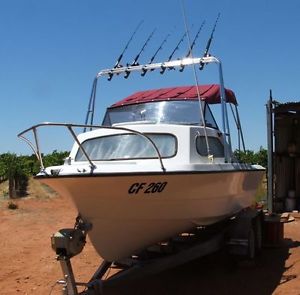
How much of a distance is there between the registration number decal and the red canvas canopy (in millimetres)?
2334

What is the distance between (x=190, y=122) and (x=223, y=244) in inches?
76.6

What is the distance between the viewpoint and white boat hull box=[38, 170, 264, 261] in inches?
222

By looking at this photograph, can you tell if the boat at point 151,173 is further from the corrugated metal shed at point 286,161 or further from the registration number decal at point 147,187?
the corrugated metal shed at point 286,161

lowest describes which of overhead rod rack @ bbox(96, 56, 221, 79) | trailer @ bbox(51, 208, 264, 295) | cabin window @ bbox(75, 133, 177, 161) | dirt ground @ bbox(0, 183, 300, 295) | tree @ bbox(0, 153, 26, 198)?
dirt ground @ bbox(0, 183, 300, 295)

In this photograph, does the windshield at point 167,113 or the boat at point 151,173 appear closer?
the boat at point 151,173

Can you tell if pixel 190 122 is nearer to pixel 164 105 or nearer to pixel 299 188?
pixel 164 105

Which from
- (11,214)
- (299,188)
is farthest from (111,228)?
(299,188)

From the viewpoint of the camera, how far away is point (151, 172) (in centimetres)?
567

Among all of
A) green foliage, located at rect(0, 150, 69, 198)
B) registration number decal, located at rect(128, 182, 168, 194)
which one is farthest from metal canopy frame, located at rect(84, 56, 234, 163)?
green foliage, located at rect(0, 150, 69, 198)

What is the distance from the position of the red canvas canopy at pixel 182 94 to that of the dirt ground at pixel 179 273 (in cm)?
235

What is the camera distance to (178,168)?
5934 millimetres

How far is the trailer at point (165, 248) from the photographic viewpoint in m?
5.49

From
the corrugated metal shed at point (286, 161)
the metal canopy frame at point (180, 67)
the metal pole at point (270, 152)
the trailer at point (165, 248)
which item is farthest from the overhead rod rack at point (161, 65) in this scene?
the corrugated metal shed at point (286, 161)

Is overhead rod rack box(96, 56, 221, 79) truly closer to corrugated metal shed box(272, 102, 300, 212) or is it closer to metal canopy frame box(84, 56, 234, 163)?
metal canopy frame box(84, 56, 234, 163)
